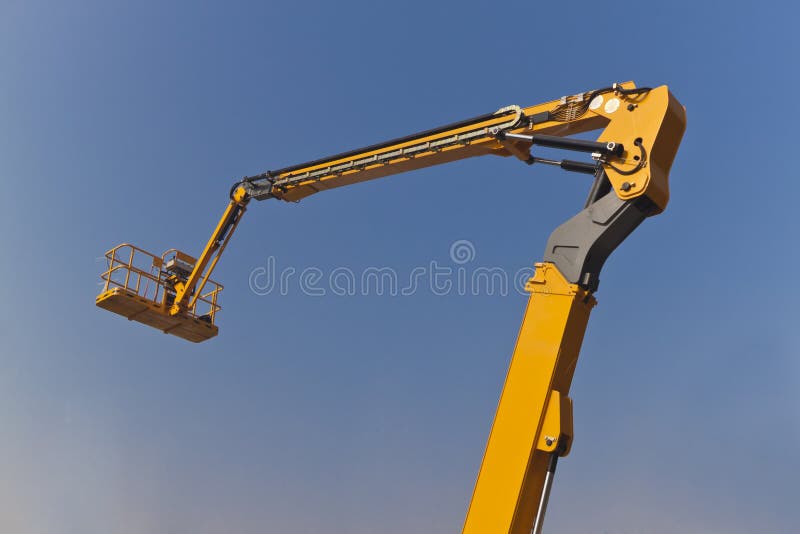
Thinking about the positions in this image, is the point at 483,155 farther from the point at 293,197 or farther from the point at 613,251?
the point at 293,197

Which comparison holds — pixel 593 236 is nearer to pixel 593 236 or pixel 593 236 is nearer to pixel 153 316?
pixel 593 236

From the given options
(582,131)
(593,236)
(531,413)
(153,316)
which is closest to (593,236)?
(593,236)

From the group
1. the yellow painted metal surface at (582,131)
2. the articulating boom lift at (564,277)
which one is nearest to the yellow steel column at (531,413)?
the articulating boom lift at (564,277)

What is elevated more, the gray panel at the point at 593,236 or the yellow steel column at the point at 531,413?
the gray panel at the point at 593,236

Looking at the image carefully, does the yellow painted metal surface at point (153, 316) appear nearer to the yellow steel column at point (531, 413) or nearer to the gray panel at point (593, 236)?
the yellow steel column at point (531, 413)

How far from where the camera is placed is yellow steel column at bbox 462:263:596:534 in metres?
6.99

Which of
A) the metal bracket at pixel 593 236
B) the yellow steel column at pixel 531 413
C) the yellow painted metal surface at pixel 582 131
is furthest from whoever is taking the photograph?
the yellow painted metal surface at pixel 582 131

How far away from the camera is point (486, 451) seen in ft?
23.9

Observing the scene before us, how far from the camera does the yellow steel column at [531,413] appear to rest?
6992 mm

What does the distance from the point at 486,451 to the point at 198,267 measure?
451 inches

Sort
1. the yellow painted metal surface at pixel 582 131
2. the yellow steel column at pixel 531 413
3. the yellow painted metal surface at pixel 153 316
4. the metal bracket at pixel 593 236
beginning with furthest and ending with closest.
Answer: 1. the yellow painted metal surface at pixel 153 316
2. the yellow painted metal surface at pixel 582 131
3. the metal bracket at pixel 593 236
4. the yellow steel column at pixel 531 413

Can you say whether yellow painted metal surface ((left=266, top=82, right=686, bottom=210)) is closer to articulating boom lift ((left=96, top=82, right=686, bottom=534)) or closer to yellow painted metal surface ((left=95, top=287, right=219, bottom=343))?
articulating boom lift ((left=96, top=82, right=686, bottom=534))

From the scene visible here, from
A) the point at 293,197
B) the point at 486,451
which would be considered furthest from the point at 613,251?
the point at 293,197

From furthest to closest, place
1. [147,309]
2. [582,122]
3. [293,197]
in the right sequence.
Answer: [147,309] → [293,197] → [582,122]
